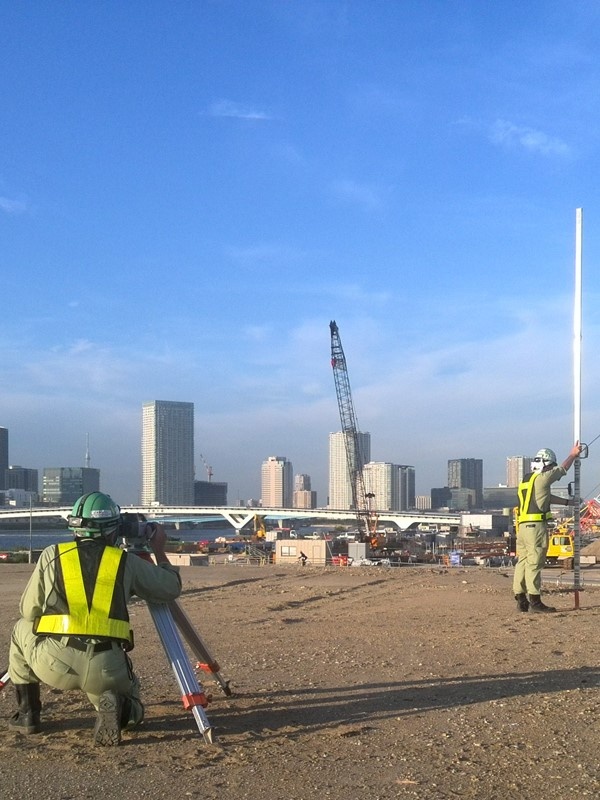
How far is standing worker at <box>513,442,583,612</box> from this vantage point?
10.2 meters

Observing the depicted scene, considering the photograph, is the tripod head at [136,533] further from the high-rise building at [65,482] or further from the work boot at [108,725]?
the high-rise building at [65,482]

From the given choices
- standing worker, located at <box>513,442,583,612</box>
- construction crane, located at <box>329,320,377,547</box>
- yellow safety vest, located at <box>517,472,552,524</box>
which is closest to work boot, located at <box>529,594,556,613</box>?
standing worker, located at <box>513,442,583,612</box>

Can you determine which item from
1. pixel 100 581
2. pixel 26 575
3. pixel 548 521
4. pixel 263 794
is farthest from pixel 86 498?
pixel 26 575

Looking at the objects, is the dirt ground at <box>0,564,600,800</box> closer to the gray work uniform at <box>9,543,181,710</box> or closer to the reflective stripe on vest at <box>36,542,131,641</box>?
the gray work uniform at <box>9,543,181,710</box>

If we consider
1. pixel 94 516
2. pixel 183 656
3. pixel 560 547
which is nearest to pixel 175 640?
pixel 183 656

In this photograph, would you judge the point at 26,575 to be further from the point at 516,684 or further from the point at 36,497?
the point at 36,497

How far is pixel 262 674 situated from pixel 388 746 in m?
2.27

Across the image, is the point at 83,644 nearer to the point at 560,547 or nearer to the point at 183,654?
the point at 183,654

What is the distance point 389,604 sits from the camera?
11656 millimetres

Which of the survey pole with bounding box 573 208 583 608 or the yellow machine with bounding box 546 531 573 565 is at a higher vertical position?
the survey pole with bounding box 573 208 583 608

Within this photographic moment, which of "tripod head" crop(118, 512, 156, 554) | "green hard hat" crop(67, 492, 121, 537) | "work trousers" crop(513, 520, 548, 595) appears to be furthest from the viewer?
"work trousers" crop(513, 520, 548, 595)

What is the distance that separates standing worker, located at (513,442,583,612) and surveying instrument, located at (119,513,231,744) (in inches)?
218

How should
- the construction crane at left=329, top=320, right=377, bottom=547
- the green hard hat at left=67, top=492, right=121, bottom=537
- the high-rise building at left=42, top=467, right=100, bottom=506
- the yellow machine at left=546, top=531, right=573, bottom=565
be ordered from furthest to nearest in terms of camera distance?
the high-rise building at left=42, top=467, right=100, bottom=506, the construction crane at left=329, top=320, right=377, bottom=547, the yellow machine at left=546, top=531, right=573, bottom=565, the green hard hat at left=67, top=492, right=121, bottom=537

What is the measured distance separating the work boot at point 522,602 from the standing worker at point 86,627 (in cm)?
654
